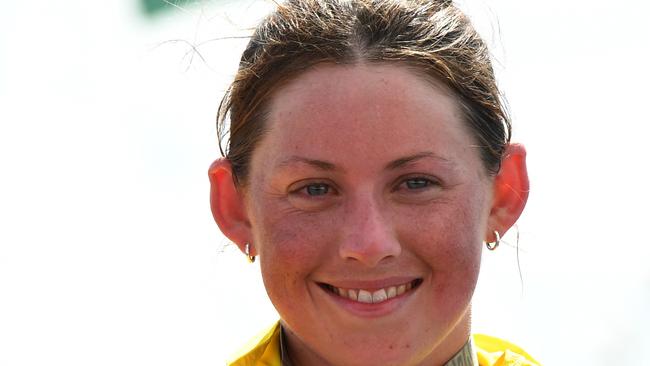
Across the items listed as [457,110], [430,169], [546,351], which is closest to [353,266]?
[430,169]

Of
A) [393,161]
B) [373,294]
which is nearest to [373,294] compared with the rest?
[373,294]

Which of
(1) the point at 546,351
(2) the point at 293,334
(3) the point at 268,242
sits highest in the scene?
(3) the point at 268,242

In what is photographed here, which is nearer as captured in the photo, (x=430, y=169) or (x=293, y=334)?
(x=430, y=169)

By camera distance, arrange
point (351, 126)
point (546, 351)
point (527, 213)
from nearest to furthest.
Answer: point (351, 126), point (546, 351), point (527, 213)

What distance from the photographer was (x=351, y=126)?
2268 millimetres

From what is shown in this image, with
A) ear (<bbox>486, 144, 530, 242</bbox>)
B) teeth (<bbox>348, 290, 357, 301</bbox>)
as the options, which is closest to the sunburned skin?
teeth (<bbox>348, 290, 357, 301</bbox>)

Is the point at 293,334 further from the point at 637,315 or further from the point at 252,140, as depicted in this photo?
the point at 637,315

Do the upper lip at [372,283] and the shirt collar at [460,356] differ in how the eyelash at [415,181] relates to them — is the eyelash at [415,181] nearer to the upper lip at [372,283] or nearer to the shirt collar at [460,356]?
the upper lip at [372,283]

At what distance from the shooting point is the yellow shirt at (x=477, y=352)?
2.62 m

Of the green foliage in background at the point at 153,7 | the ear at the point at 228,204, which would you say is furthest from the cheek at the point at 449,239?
the green foliage in background at the point at 153,7

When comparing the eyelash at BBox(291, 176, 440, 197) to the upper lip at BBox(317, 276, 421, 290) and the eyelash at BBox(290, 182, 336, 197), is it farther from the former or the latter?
the upper lip at BBox(317, 276, 421, 290)

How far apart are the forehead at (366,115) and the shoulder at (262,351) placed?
483 millimetres

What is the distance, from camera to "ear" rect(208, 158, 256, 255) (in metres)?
2.52

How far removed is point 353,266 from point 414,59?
0.42 metres
